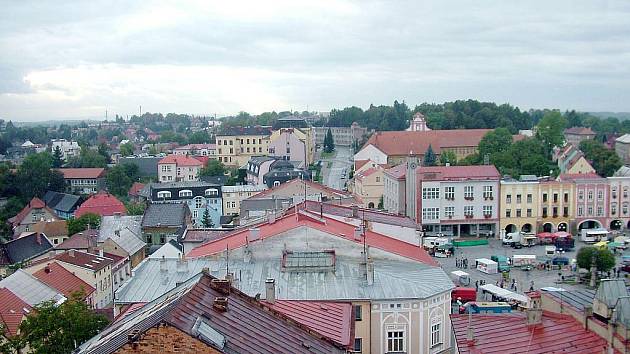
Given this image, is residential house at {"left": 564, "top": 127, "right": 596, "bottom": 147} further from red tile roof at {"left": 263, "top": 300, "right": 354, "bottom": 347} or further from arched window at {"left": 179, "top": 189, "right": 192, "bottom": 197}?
red tile roof at {"left": 263, "top": 300, "right": 354, "bottom": 347}

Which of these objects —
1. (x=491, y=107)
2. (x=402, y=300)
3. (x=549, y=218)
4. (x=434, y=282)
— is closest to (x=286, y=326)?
(x=402, y=300)

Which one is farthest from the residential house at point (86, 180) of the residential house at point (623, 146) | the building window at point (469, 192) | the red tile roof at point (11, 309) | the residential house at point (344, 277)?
the residential house at point (623, 146)

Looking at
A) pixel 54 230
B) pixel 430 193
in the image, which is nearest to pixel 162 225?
pixel 54 230

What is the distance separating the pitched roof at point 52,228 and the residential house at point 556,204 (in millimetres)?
43528

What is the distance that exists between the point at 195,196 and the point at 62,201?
2149cm

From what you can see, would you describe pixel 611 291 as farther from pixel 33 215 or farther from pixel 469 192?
pixel 33 215

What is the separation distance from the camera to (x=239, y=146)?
119m

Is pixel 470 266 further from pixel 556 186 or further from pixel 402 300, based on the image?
pixel 402 300

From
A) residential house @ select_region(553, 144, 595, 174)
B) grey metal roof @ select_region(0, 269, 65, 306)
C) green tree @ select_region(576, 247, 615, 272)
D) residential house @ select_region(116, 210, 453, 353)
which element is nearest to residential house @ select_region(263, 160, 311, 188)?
residential house @ select_region(553, 144, 595, 174)

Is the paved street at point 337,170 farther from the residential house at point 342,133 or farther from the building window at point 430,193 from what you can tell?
the building window at point 430,193

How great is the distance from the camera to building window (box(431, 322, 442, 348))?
26.8 metres

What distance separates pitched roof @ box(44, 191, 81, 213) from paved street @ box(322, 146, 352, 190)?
32841mm

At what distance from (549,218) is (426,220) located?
1195 cm

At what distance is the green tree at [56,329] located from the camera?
24672 mm
